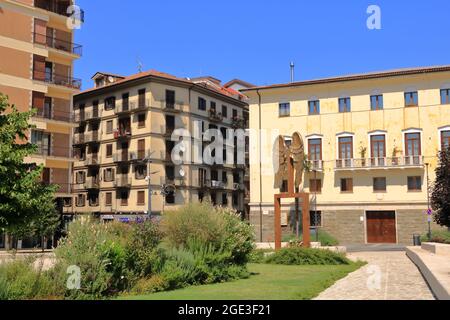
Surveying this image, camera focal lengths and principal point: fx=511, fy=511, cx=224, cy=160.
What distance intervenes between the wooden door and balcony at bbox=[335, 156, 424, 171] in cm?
396

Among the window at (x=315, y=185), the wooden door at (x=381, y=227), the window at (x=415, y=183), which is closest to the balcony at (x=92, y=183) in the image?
the window at (x=315, y=185)

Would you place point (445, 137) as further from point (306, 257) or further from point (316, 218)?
point (306, 257)

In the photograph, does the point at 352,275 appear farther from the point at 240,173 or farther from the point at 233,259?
the point at 240,173

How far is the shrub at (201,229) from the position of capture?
15398 mm

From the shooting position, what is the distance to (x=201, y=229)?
50.4 feet

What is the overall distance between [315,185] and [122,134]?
74.8 feet

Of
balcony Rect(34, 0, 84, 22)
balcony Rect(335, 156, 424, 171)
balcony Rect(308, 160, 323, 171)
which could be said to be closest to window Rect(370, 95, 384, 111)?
balcony Rect(335, 156, 424, 171)

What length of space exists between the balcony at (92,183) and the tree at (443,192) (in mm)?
40456

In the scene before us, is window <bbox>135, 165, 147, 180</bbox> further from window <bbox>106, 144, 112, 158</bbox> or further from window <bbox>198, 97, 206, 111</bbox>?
window <bbox>198, 97, 206, 111</bbox>

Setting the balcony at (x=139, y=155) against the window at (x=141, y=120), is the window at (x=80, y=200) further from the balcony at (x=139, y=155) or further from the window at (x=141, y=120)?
the window at (x=141, y=120)

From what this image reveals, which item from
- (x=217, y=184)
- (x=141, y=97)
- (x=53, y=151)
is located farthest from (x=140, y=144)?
(x=53, y=151)
